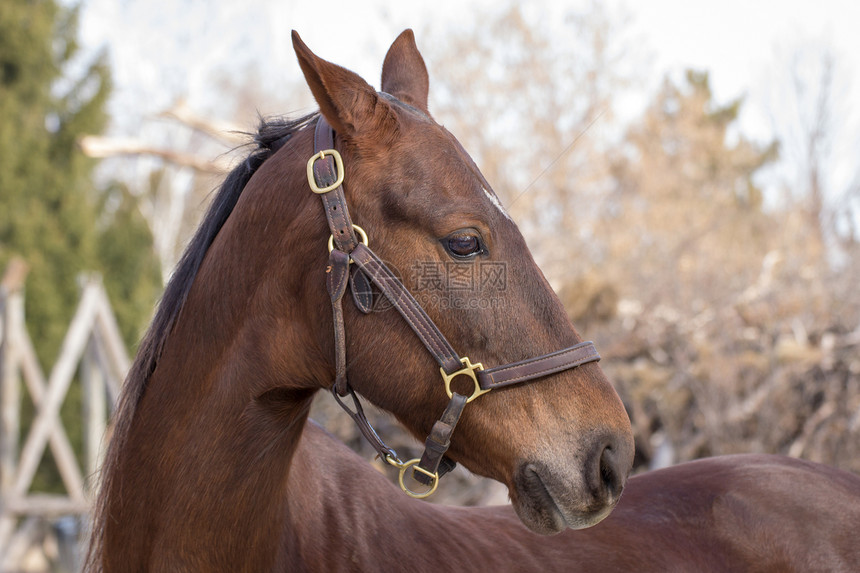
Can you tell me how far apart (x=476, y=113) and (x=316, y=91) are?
10.6 m

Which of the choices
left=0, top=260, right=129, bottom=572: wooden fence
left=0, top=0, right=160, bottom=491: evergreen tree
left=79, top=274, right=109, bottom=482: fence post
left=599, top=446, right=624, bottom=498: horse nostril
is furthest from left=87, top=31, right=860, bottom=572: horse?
left=0, top=0, right=160, bottom=491: evergreen tree

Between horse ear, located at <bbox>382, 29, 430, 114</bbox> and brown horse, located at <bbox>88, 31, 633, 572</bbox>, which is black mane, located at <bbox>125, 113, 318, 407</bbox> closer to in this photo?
brown horse, located at <bbox>88, 31, 633, 572</bbox>

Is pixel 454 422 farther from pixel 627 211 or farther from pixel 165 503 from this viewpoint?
pixel 627 211

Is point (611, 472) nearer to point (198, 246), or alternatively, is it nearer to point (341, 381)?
point (341, 381)

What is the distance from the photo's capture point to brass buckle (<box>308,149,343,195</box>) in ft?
5.85

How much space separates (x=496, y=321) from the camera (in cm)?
170

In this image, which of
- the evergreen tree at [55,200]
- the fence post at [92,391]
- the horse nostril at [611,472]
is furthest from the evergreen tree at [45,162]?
the horse nostril at [611,472]

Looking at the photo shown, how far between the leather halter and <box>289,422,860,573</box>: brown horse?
358 mm

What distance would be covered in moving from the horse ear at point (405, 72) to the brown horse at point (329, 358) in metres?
0.32

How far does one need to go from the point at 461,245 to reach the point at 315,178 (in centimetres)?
43

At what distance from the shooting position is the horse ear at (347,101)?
176 centimetres

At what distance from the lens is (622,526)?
232 centimetres

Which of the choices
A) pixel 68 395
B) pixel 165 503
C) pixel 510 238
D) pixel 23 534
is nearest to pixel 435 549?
pixel 165 503

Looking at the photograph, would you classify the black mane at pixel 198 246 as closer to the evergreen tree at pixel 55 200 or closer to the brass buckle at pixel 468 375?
the brass buckle at pixel 468 375
